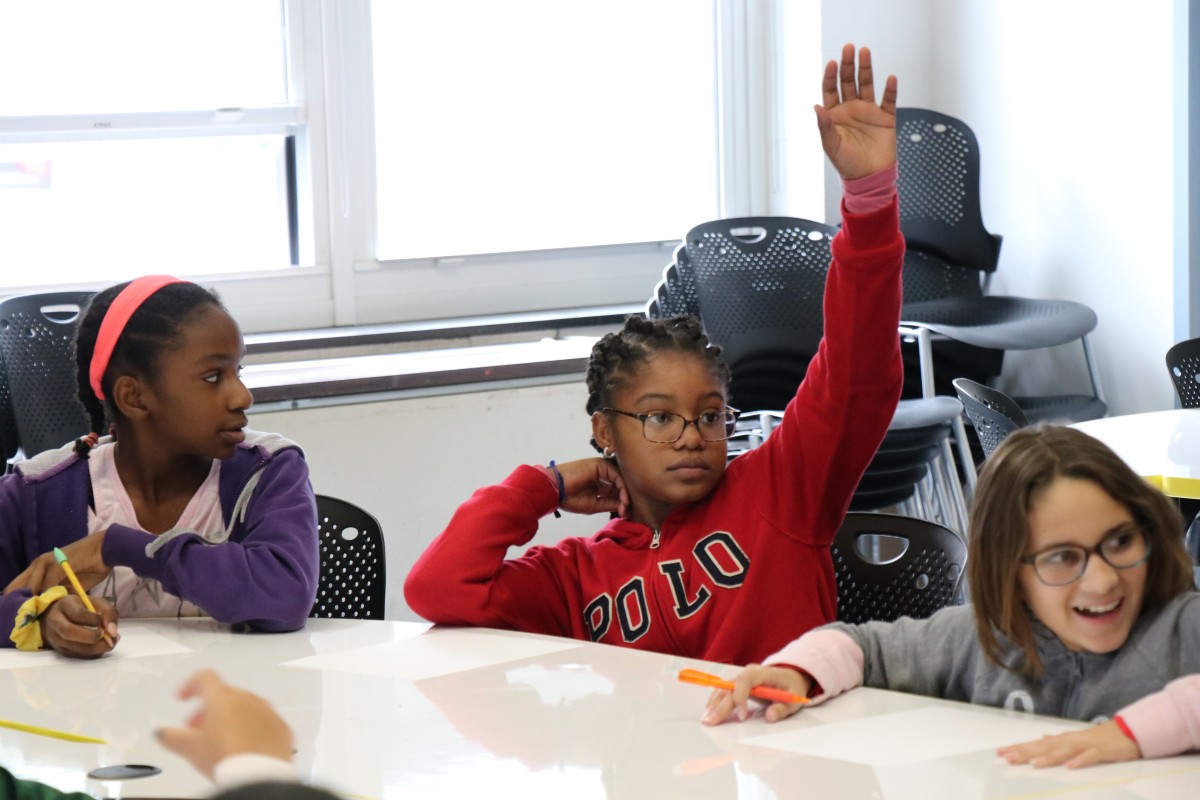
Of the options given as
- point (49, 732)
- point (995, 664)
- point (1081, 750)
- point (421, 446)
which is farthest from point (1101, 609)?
point (421, 446)

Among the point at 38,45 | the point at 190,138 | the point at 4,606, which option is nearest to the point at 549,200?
the point at 190,138

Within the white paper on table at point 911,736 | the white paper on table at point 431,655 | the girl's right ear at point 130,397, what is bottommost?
the white paper on table at point 431,655

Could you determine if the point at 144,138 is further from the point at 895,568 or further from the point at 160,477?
the point at 895,568

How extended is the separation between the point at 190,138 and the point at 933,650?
2870 mm

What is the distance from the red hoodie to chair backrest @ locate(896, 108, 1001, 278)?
7.89 ft

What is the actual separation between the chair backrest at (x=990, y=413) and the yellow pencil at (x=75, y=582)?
145 cm

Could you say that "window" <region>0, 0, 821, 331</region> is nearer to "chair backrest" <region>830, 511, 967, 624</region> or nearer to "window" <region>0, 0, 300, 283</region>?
"window" <region>0, 0, 300, 283</region>

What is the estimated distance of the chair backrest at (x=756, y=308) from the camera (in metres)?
3.72

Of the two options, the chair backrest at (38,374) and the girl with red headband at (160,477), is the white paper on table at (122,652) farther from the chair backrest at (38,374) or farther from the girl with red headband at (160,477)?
the chair backrest at (38,374)

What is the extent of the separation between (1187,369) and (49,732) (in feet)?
7.40

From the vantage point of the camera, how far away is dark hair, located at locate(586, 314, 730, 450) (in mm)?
1946

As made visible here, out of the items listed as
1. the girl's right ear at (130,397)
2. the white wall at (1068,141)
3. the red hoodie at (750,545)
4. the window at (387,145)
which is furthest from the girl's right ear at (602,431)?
the white wall at (1068,141)

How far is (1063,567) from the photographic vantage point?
138 centimetres

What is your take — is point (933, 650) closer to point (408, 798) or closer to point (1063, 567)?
point (1063, 567)
